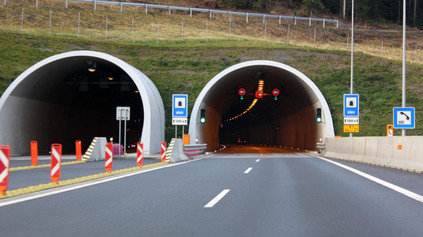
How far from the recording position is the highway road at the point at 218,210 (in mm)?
6348

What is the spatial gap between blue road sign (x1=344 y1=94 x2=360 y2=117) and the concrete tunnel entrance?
10.7 ft

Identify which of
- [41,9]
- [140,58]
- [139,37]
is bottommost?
[140,58]

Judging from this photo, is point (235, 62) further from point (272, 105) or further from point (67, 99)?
point (67, 99)

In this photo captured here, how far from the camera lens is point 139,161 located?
18172 millimetres

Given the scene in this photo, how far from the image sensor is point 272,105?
166ft

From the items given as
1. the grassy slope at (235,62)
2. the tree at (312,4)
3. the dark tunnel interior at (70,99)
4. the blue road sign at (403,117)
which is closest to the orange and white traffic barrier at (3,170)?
the blue road sign at (403,117)

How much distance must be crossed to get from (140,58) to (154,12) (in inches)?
1210

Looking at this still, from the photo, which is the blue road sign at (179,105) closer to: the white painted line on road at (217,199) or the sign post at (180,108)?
the sign post at (180,108)

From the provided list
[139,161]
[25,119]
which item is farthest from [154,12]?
[139,161]

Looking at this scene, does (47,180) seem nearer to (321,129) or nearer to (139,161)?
(139,161)

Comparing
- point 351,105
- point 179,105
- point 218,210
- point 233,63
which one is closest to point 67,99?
point 179,105

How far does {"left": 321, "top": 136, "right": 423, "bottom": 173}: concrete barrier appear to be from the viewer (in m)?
15.4

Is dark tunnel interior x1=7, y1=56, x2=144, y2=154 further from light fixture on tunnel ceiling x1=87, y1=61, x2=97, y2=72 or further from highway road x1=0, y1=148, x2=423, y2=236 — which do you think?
highway road x1=0, y1=148, x2=423, y2=236

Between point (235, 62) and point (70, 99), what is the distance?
46.2 ft
